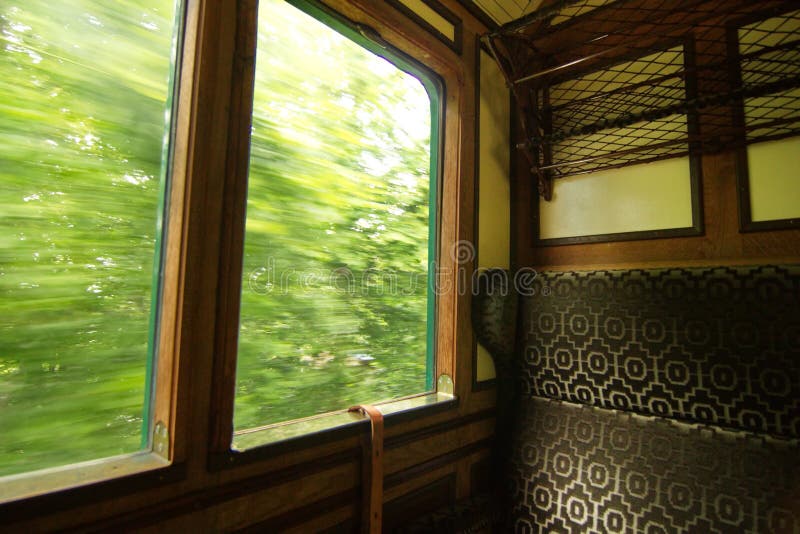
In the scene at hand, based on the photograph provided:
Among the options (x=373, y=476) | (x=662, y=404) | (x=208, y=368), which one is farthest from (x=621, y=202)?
(x=208, y=368)

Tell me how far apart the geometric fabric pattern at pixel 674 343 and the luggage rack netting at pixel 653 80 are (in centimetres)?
56

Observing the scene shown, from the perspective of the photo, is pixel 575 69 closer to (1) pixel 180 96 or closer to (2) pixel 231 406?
(1) pixel 180 96

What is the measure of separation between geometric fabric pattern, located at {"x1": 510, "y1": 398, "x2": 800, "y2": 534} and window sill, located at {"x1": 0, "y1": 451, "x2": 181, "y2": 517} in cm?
130

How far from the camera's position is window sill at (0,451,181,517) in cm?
67

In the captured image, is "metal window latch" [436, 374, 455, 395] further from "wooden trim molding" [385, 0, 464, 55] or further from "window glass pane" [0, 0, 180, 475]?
"wooden trim molding" [385, 0, 464, 55]

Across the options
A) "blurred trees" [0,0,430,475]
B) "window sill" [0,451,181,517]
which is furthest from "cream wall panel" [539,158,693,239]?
"window sill" [0,451,181,517]

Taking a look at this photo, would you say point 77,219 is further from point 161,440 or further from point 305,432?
point 305,432

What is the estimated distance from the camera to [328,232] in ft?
4.19

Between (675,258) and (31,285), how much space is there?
2.04 metres

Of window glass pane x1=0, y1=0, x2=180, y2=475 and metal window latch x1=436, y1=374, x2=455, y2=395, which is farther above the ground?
window glass pane x1=0, y1=0, x2=180, y2=475

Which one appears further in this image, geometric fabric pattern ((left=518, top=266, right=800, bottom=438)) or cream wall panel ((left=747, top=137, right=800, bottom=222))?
cream wall panel ((left=747, top=137, right=800, bottom=222))

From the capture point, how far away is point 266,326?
110 centimetres

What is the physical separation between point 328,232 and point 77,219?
652 millimetres

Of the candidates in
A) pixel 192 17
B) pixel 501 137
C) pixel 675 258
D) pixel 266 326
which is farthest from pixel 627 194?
pixel 192 17
